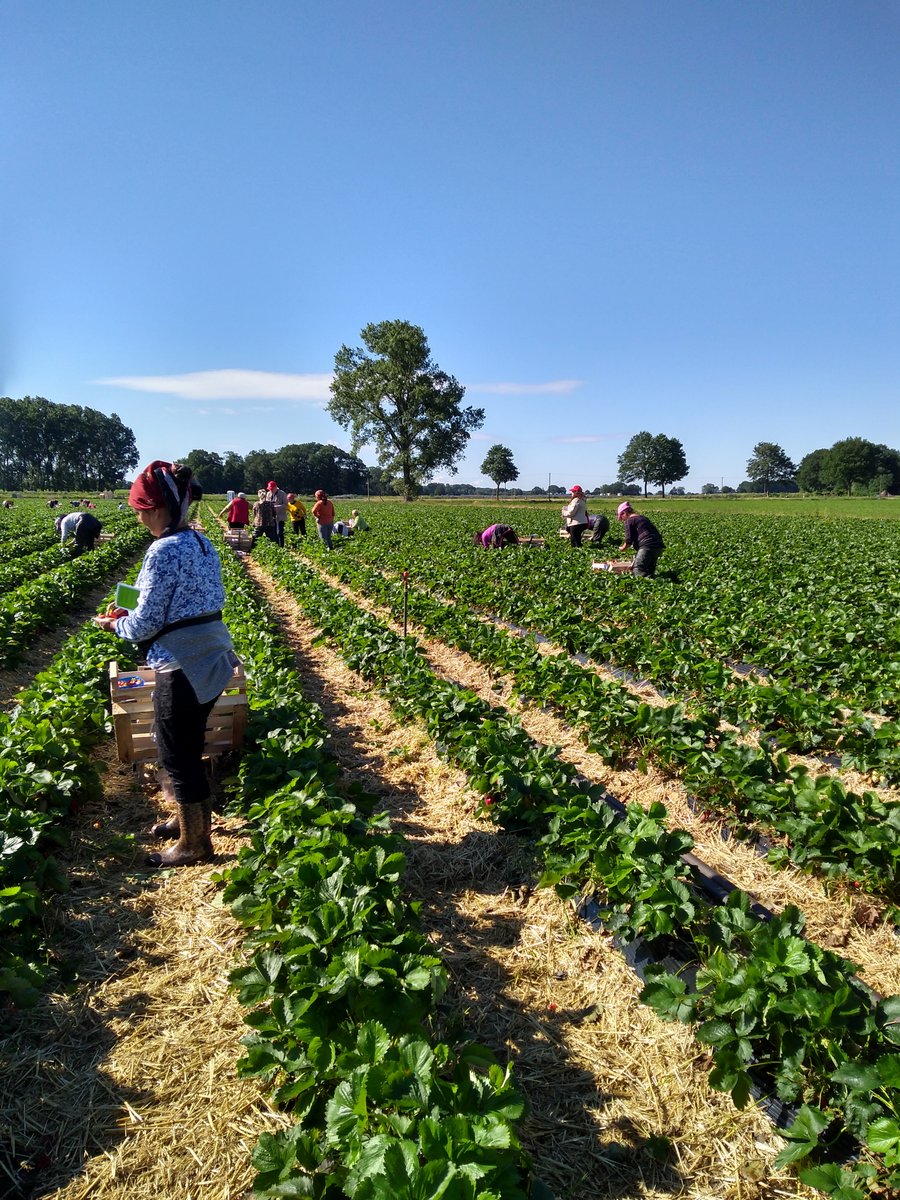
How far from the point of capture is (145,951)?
3412 millimetres

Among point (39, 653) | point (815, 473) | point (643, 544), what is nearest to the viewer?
point (39, 653)

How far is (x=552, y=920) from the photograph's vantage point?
12.2 feet

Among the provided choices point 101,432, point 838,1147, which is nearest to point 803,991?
point 838,1147

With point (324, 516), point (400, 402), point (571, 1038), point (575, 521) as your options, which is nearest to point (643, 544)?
point (575, 521)

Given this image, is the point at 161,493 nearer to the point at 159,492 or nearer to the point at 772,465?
the point at 159,492

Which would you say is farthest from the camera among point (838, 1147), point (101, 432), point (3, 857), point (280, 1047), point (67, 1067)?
A: point (101, 432)

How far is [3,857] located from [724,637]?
25.4 feet

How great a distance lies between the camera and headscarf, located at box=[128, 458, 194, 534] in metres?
3.67

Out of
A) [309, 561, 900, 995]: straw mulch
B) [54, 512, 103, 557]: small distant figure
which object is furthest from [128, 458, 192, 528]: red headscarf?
[54, 512, 103, 557]: small distant figure

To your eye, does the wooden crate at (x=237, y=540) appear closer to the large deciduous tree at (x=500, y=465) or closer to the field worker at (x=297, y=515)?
the field worker at (x=297, y=515)

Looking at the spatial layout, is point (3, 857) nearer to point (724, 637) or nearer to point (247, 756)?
point (247, 756)

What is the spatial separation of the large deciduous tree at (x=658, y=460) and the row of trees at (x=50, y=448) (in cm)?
9475

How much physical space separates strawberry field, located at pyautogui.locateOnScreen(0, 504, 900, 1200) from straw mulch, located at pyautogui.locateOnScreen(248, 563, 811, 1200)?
1cm

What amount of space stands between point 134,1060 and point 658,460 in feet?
450
